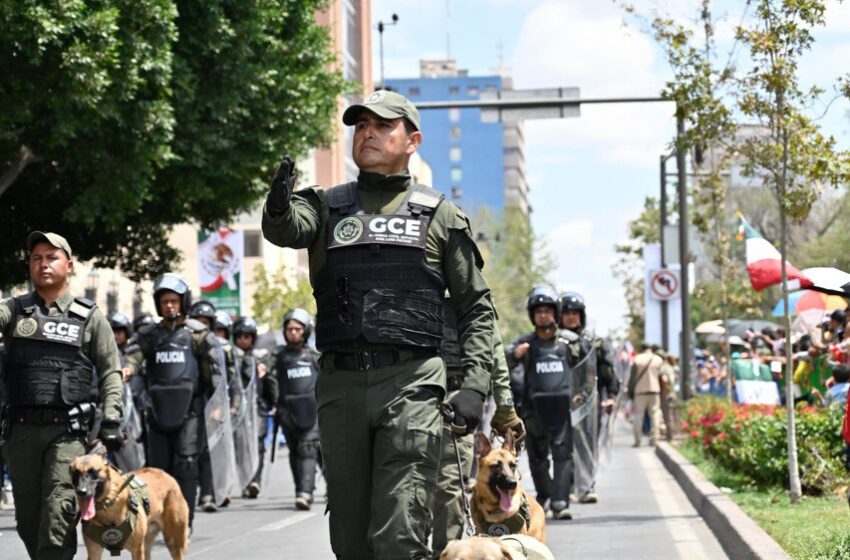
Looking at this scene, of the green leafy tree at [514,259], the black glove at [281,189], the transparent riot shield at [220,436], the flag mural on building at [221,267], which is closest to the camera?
the black glove at [281,189]

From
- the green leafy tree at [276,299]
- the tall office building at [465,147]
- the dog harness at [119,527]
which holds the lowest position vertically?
the dog harness at [119,527]

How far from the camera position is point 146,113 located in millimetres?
20094

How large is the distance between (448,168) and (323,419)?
174m

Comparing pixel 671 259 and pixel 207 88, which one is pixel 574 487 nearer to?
pixel 207 88

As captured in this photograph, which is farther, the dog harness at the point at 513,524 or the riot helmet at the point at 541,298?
the riot helmet at the point at 541,298

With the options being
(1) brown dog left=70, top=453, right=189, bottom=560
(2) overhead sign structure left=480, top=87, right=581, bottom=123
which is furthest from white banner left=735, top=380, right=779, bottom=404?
(1) brown dog left=70, top=453, right=189, bottom=560

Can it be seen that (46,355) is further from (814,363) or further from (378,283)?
(814,363)

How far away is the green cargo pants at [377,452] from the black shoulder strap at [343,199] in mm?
601

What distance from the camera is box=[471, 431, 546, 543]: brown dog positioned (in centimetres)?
885

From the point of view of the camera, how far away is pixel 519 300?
117125 millimetres

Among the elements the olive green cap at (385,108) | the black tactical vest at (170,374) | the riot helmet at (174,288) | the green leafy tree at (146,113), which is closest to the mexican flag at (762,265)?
the green leafy tree at (146,113)

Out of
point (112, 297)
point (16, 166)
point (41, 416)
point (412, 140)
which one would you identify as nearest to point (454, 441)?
point (412, 140)

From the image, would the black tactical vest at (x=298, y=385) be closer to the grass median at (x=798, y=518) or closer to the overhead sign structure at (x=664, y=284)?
the grass median at (x=798, y=518)

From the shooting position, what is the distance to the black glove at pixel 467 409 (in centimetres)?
602
